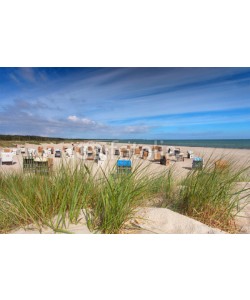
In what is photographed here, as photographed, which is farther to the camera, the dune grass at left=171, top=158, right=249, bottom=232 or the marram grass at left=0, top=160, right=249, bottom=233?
the dune grass at left=171, top=158, right=249, bottom=232

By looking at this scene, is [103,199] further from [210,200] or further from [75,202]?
[210,200]

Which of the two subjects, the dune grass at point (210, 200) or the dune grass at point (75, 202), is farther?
the dune grass at point (210, 200)

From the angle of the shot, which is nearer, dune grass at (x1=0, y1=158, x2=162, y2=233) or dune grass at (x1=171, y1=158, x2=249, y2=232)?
dune grass at (x1=0, y1=158, x2=162, y2=233)

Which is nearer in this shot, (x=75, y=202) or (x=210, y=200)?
(x=75, y=202)

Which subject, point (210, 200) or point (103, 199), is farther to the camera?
point (210, 200)

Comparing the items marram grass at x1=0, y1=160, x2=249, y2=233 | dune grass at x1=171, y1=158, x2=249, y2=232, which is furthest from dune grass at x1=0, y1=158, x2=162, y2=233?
dune grass at x1=171, y1=158, x2=249, y2=232

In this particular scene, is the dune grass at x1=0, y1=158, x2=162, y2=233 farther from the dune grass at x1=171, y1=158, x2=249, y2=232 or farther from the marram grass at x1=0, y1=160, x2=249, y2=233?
the dune grass at x1=171, y1=158, x2=249, y2=232

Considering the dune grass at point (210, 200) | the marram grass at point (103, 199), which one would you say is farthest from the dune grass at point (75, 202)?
the dune grass at point (210, 200)

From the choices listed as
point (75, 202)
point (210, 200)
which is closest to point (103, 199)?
point (75, 202)

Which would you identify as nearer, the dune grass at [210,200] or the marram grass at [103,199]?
the marram grass at [103,199]

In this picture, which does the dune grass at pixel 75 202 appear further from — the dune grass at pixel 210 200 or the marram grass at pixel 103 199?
the dune grass at pixel 210 200
